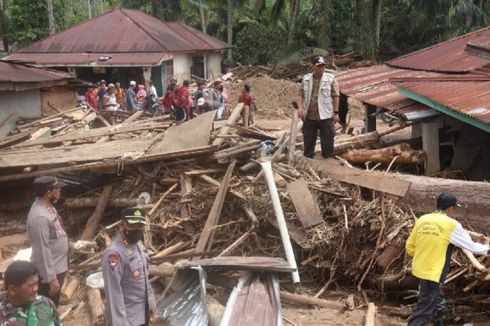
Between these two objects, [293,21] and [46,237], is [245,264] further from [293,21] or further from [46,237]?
[293,21]

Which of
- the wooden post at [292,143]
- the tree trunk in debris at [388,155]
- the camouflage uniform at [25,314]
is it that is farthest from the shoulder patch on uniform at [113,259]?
the tree trunk in debris at [388,155]

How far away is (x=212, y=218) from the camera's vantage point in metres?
7.92

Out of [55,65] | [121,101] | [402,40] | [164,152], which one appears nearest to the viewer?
[164,152]

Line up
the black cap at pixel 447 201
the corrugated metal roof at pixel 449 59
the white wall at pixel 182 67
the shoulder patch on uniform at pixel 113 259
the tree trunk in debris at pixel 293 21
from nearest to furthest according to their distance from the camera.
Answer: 1. the shoulder patch on uniform at pixel 113 259
2. the black cap at pixel 447 201
3. the corrugated metal roof at pixel 449 59
4. the white wall at pixel 182 67
5. the tree trunk in debris at pixel 293 21

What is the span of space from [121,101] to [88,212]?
11410mm

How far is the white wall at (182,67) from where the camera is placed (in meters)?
28.0

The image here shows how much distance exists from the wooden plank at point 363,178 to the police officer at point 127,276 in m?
3.88

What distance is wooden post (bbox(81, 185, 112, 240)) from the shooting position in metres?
8.68

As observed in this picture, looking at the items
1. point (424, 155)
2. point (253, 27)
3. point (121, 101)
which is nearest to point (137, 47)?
point (121, 101)

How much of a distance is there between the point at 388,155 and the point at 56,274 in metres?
5.25

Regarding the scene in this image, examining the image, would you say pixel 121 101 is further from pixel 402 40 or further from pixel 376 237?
pixel 402 40

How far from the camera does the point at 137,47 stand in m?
25.2

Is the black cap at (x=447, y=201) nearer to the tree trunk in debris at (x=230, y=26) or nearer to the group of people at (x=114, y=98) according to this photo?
the group of people at (x=114, y=98)

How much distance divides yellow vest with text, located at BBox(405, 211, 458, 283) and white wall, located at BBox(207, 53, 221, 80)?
27.0 meters
